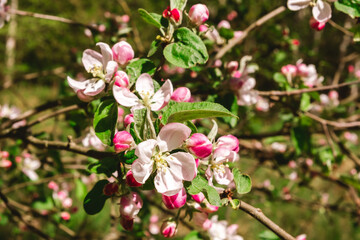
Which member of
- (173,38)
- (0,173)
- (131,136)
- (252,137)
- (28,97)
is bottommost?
(28,97)

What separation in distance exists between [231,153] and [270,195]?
1556 millimetres

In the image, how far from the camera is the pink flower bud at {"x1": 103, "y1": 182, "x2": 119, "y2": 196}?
0.75 m

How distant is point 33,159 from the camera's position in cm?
179

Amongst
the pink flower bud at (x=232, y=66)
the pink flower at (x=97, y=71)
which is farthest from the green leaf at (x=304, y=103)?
the pink flower at (x=97, y=71)

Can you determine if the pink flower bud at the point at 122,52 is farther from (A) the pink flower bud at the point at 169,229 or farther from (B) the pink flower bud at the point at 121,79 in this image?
(A) the pink flower bud at the point at 169,229

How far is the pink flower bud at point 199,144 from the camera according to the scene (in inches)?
25.5

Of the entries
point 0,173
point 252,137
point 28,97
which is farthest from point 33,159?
point 28,97

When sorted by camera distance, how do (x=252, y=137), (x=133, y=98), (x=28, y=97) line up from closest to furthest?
(x=133, y=98) → (x=252, y=137) → (x=28, y=97)

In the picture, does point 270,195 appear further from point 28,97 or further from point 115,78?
point 28,97

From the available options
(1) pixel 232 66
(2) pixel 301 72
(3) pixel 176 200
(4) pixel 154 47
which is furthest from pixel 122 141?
(2) pixel 301 72

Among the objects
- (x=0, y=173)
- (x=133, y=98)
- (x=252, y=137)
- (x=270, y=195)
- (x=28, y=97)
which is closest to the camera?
(x=133, y=98)

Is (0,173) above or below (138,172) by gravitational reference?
below

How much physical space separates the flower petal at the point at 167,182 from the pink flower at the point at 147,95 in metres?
0.16

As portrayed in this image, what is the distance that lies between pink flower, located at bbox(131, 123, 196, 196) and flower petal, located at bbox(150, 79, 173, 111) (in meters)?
0.10
